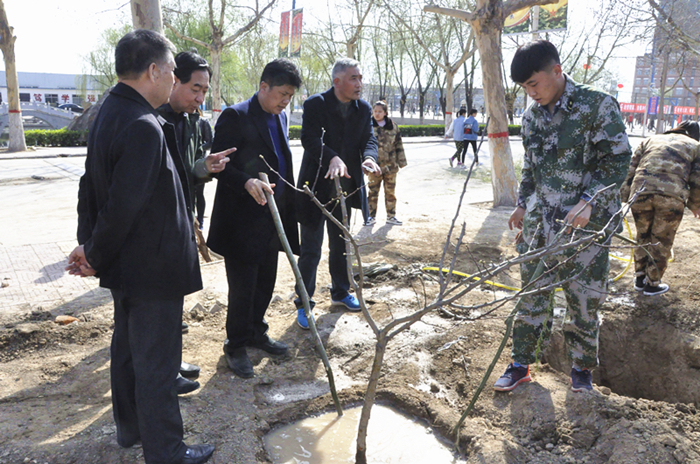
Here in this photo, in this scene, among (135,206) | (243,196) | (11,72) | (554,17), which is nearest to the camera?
(135,206)

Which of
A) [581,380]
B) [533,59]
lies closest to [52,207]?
[533,59]

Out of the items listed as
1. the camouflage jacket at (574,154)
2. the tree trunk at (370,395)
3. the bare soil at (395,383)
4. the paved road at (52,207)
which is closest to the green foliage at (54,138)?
the paved road at (52,207)

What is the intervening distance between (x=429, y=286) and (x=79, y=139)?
21.5 m

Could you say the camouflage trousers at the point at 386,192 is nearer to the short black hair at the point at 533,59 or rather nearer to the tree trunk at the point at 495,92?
the tree trunk at the point at 495,92

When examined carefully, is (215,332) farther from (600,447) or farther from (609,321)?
(609,321)

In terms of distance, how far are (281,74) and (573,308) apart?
208 centimetres

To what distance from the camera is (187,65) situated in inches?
120

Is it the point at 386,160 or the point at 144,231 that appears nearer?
the point at 144,231

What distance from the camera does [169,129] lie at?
221 cm

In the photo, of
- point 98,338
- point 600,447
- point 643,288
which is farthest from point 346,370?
point 643,288

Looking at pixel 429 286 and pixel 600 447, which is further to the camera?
pixel 429 286

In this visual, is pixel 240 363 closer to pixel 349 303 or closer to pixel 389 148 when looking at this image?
pixel 349 303

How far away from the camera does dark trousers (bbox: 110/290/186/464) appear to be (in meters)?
2.08

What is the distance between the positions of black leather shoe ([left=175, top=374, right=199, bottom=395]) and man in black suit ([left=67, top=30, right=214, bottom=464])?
634mm
